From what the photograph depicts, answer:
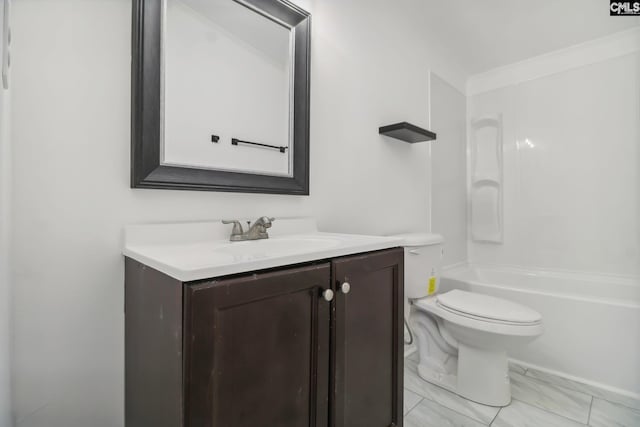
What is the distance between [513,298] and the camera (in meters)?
2.14

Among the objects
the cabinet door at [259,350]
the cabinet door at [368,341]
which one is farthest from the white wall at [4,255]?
the cabinet door at [368,341]

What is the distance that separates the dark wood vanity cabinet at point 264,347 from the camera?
0.65 meters

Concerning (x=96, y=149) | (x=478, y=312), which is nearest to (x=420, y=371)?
(x=478, y=312)

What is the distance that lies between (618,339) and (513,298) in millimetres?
540

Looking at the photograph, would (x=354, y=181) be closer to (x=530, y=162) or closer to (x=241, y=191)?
(x=241, y=191)

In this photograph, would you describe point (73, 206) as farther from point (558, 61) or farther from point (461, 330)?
point (558, 61)

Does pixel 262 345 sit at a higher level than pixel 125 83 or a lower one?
lower

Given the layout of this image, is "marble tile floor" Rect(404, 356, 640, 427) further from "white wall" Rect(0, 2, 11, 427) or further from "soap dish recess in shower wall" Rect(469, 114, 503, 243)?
"white wall" Rect(0, 2, 11, 427)

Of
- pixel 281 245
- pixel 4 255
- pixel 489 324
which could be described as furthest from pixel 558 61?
pixel 4 255

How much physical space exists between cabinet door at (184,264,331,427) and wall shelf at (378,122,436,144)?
1.20m

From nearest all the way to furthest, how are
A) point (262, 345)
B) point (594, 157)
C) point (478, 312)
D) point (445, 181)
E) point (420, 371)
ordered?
point (262, 345)
point (478, 312)
point (420, 371)
point (594, 157)
point (445, 181)

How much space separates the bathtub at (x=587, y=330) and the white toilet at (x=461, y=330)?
0.53 m

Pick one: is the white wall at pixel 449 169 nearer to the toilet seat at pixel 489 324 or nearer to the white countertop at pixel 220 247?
the toilet seat at pixel 489 324

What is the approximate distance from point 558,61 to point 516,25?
668 millimetres
